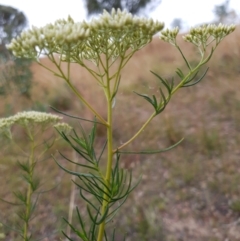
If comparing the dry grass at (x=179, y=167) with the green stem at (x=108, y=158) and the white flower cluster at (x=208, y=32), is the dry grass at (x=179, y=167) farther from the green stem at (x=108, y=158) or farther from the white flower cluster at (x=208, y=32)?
the white flower cluster at (x=208, y=32)

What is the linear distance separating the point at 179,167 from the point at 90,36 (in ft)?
10.8

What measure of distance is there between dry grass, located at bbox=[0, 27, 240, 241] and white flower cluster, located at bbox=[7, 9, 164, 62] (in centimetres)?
96

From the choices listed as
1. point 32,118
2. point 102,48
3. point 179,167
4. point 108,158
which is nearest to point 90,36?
point 102,48

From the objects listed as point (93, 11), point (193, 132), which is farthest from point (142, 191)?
point (93, 11)

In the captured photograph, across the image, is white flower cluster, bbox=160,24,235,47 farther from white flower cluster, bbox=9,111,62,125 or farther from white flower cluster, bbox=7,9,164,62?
white flower cluster, bbox=9,111,62,125

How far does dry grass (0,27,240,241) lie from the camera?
10.5ft

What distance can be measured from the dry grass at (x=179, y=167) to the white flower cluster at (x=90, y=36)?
0.96 meters

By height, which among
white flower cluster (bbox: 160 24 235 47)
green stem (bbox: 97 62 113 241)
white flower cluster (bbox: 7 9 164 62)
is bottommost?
green stem (bbox: 97 62 113 241)

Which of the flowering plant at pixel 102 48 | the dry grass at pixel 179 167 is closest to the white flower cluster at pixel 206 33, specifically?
the flowering plant at pixel 102 48

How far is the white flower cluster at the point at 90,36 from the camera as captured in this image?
0.89 metres

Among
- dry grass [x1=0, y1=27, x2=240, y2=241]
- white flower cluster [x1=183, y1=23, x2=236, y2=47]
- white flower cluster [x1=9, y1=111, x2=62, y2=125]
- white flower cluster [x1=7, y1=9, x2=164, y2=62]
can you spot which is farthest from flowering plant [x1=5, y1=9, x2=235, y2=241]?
dry grass [x1=0, y1=27, x2=240, y2=241]

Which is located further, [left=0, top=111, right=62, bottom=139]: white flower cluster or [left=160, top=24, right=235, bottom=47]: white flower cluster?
[left=0, top=111, right=62, bottom=139]: white flower cluster

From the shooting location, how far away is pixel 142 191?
→ 3.80 m

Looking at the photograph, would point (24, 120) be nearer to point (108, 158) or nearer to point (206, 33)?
point (108, 158)
